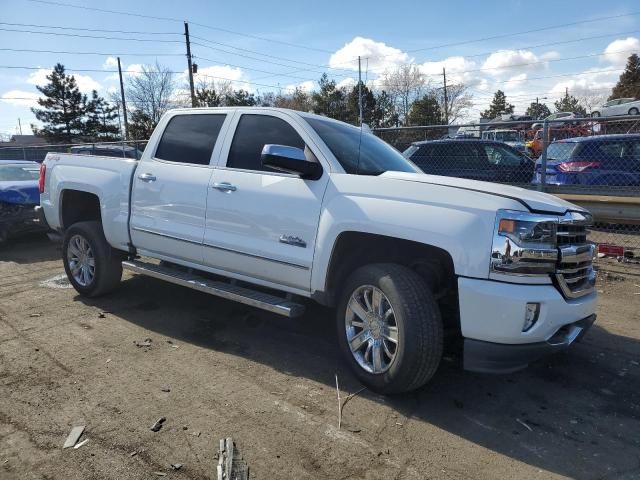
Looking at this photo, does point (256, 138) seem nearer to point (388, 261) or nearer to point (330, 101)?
point (388, 261)

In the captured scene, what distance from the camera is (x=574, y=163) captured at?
1008 cm

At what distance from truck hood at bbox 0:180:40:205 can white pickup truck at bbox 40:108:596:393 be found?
4.14 metres

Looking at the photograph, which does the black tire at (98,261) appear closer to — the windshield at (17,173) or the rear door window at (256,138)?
the rear door window at (256,138)

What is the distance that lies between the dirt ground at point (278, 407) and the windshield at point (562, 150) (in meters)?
5.79

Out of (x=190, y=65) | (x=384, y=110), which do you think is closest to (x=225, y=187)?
(x=190, y=65)

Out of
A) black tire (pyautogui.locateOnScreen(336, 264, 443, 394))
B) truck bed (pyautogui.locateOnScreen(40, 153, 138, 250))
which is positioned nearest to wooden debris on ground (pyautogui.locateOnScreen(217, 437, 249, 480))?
black tire (pyautogui.locateOnScreen(336, 264, 443, 394))

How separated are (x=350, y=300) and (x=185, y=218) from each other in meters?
1.88

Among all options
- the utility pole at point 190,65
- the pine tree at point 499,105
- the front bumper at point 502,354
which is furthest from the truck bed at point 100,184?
the pine tree at point 499,105

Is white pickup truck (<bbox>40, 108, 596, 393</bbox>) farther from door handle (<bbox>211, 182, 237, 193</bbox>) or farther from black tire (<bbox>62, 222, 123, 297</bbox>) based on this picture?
black tire (<bbox>62, 222, 123, 297</bbox>)

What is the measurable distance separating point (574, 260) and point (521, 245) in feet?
1.68

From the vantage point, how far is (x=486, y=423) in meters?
3.28

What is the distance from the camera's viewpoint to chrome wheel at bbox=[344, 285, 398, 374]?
3496mm

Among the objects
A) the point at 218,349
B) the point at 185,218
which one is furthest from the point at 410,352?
the point at 185,218

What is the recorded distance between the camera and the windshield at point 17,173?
923cm
